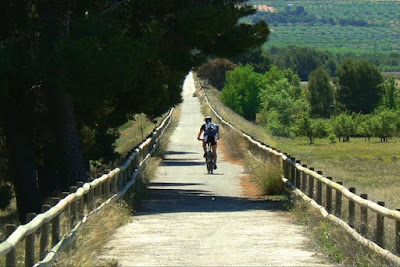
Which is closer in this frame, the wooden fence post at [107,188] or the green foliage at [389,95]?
Result: the wooden fence post at [107,188]

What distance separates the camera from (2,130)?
29.2 m

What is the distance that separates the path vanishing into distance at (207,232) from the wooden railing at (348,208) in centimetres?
58

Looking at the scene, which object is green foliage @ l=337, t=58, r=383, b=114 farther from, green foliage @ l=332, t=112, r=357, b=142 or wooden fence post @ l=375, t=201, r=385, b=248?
wooden fence post @ l=375, t=201, r=385, b=248

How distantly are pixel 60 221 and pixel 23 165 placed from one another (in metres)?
13.9

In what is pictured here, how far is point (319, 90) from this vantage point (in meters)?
196

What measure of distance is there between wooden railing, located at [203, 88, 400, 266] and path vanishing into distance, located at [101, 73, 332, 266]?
58 cm

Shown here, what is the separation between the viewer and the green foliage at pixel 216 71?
151m

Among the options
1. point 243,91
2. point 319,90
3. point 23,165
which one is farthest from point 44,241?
point 319,90

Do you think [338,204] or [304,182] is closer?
[338,204]

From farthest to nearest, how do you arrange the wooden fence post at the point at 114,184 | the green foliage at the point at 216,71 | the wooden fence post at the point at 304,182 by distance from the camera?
1. the green foliage at the point at 216,71
2. the wooden fence post at the point at 304,182
3. the wooden fence post at the point at 114,184

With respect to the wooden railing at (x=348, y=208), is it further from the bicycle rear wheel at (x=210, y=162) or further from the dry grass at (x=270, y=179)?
the bicycle rear wheel at (x=210, y=162)

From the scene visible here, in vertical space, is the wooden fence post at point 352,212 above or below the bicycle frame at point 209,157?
above

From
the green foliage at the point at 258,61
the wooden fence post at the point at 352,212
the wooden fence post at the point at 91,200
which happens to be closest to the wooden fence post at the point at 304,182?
the wooden fence post at the point at 91,200

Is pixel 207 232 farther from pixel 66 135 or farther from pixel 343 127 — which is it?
pixel 343 127
